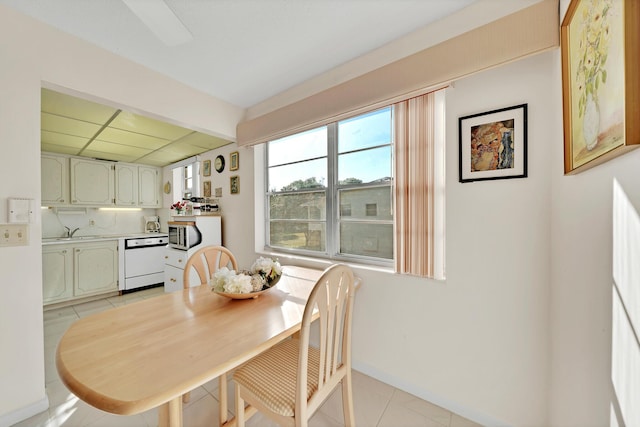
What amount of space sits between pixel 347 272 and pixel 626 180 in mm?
978

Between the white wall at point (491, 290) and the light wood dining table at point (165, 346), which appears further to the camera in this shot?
the white wall at point (491, 290)

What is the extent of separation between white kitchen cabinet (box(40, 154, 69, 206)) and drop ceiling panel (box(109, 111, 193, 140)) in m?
1.80

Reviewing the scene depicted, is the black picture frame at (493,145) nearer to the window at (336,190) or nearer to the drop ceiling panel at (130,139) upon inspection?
the window at (336,190)

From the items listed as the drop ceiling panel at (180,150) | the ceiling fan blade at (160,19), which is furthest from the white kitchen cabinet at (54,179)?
the ceiling fan blade at (160,19)

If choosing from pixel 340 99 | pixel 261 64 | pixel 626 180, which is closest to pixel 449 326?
pixel 626 180

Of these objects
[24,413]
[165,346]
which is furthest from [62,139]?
[165,346]

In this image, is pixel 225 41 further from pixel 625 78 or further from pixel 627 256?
pixel 627 256

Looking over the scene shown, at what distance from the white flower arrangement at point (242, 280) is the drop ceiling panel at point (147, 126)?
6.95ft

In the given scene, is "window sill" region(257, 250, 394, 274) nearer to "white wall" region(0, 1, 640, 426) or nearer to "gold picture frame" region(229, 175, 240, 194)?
"white wall" region(0, 1, 640, 426)

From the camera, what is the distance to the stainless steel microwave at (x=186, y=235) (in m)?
2.96

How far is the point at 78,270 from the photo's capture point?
11.2 feet

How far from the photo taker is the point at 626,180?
677mm

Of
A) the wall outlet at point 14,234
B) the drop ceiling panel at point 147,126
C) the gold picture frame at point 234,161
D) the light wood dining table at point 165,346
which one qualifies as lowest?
the light wood dining table at point 165,346

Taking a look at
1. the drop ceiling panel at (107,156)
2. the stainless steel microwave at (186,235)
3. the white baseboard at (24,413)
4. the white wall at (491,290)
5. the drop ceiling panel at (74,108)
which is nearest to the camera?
the white wall at (491,290)
